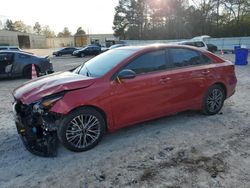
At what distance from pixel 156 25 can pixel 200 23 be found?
1035cm

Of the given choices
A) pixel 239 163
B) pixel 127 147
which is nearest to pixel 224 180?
pixel 239 163

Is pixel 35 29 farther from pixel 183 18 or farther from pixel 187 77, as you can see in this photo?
pixel 187 77

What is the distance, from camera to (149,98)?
4547 mm

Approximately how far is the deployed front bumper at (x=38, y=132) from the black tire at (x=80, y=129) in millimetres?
143

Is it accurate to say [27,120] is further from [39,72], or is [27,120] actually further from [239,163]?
[39,72]

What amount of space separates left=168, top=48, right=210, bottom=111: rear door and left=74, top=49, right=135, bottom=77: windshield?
3.02 feet

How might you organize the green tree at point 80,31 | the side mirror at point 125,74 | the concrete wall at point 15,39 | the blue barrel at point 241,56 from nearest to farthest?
the side mirror at point 125,74 < the blue barrel at point 241,56 < the concrete wall at point 15,39 < the green tree at point 80,31

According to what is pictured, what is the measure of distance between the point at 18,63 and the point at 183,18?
41934 mm

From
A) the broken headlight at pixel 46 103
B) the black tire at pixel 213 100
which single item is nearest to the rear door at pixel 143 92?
the broken headlight at pixel 46 103

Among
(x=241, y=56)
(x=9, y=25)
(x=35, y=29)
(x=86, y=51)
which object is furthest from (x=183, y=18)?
(x=35, y=29)

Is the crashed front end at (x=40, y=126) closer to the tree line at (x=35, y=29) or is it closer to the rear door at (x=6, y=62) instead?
the rear door at (x=6, y=62)

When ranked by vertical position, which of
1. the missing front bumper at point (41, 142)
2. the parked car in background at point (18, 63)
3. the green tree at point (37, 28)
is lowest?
the missing front bumper at point (41, 142)

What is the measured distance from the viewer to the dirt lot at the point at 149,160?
328 cm

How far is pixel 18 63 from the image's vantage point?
1129cm
